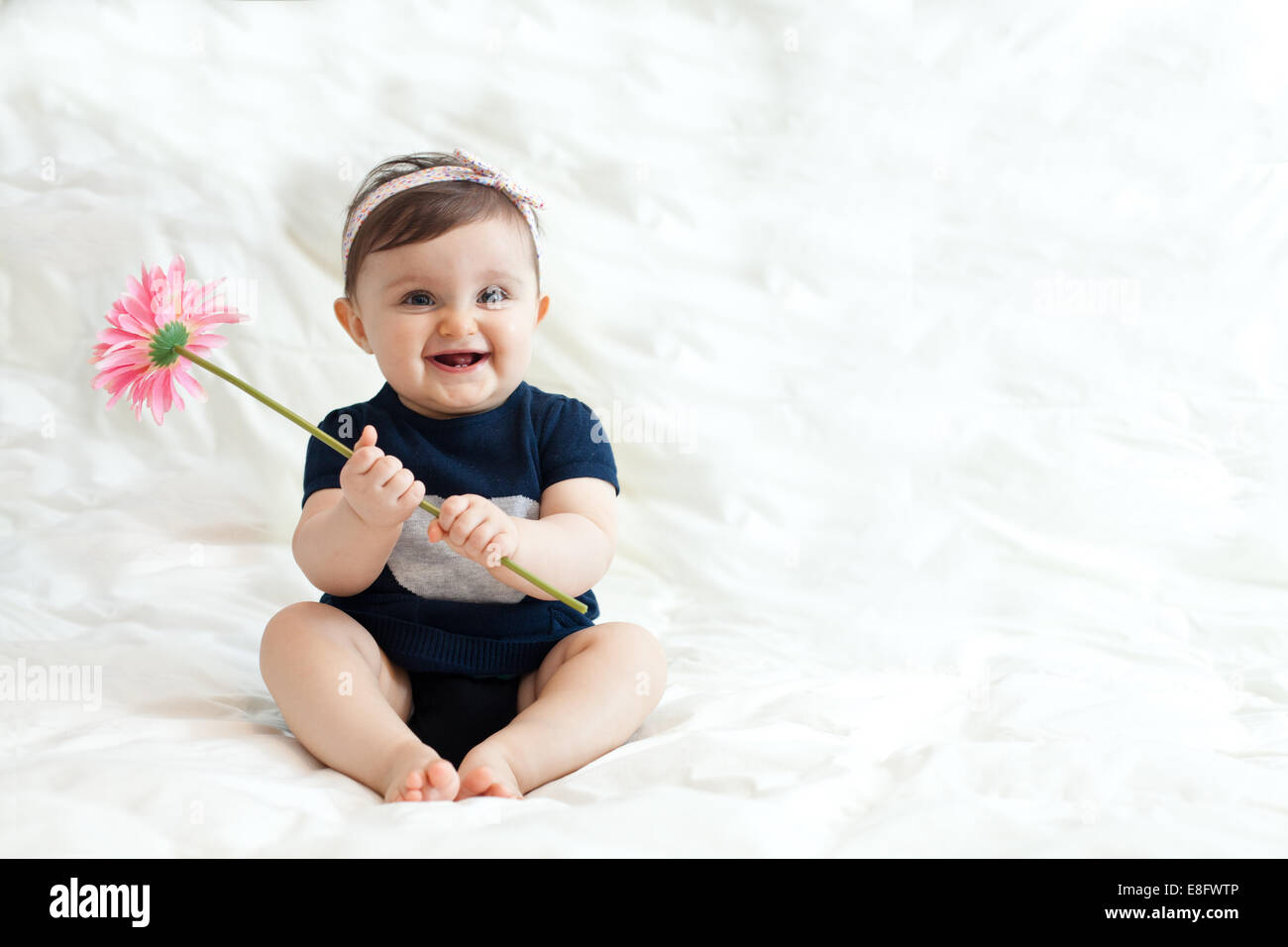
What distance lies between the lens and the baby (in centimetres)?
96

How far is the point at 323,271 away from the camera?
1684 mm

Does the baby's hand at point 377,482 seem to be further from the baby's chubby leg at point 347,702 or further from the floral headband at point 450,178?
the floral headband at point 450,178

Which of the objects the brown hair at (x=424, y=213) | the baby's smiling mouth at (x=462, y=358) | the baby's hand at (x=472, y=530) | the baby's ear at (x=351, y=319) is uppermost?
the brown hair at (x=424, y=213)

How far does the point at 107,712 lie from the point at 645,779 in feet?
1.58

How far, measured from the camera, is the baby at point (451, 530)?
956mm

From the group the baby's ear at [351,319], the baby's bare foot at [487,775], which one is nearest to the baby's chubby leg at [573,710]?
the baby's bare foot at [487,775]

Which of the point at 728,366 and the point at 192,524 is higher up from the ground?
the point at 728,366

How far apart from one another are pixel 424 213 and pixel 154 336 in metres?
0.27

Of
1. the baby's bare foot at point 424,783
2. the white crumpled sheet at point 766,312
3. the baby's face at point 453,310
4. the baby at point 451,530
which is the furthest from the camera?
the white crumpled sheet at point 766,312

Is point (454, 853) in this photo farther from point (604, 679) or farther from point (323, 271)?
point (323, 271)

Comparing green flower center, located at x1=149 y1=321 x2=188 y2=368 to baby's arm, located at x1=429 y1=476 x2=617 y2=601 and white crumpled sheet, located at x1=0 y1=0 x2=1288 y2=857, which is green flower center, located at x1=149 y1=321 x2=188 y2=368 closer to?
baby's arm, located at x1=429 y1=476 x2=617 y2=601

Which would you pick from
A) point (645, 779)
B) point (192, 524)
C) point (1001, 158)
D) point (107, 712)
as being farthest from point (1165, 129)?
point (107, 712)

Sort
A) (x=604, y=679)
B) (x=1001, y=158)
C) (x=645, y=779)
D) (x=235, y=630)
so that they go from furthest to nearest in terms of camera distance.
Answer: (x=1001, y=158)
(x=235, y=630)
(x=604, y=679)
(x=645, y=779)

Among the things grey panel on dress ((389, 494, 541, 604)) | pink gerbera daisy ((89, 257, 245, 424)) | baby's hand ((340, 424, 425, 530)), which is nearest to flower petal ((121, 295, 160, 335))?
pink gerbera daisy ((89, 257, 245, 424))
